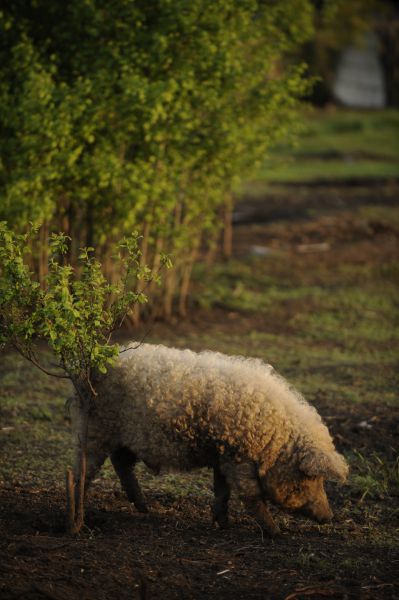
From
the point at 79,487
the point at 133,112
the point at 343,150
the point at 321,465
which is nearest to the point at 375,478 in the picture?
the point at 321,465

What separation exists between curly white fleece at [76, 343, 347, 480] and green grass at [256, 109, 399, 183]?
51.8 feet

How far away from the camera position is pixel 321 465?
19.4 feet

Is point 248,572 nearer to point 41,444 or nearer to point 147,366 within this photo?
point 147,366

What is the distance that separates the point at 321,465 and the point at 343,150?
23959 mm

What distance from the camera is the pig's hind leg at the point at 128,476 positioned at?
6.50m

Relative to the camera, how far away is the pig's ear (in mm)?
5918

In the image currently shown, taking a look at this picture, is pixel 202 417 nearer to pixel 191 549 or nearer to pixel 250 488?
pixel 250 488

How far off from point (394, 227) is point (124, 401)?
1329cm

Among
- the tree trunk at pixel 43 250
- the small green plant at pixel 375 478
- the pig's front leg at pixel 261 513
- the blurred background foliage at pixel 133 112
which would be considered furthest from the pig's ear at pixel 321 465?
the tree trunk at pixel 43 250

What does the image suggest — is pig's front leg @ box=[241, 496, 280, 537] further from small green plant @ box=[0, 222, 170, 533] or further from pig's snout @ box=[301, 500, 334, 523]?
small green plant @ box=[0, 222, 170, 533]

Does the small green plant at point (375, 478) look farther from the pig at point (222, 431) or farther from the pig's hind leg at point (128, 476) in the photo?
the pig's hind leg at point (128, 476)

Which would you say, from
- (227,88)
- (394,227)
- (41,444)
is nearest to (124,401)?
(41,444)

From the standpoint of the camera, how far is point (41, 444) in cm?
798

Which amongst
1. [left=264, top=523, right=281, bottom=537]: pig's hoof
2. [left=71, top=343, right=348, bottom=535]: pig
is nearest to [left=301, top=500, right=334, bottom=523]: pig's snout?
[left=71, top=343, right=348, bottom=535]: pig
